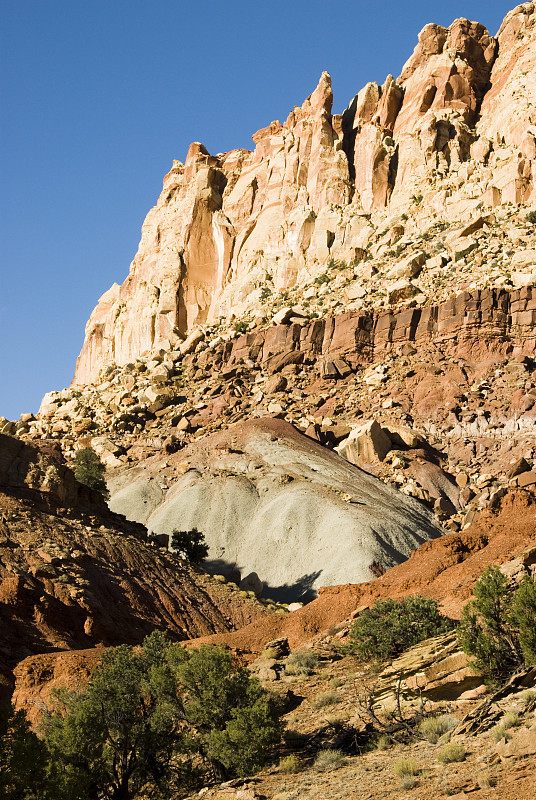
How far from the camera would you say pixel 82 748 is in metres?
15.9

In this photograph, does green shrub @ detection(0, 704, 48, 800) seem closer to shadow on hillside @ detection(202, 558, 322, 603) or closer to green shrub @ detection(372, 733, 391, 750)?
green shrub @ detection(372, 733, 391, 750)

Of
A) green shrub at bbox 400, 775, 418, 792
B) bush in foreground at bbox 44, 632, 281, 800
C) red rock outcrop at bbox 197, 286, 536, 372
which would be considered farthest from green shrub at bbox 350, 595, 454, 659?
red rock outcrop at bbox 197, 286, 536, 372

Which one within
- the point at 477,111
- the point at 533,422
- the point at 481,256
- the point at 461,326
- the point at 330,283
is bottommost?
the point at 533,422

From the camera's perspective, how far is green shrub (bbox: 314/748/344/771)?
1544 cm

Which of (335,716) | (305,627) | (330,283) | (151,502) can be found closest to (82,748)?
(335,716)

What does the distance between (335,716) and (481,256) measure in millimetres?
61930

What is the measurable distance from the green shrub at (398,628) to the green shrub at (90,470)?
3309 centimetres

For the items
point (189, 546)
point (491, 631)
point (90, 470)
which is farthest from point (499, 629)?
point (90, 470)

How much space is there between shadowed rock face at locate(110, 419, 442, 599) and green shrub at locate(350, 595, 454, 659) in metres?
19.7

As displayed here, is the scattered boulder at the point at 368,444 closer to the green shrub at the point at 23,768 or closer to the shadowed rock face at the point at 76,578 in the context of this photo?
the shadowed rock face at the point at 76,578

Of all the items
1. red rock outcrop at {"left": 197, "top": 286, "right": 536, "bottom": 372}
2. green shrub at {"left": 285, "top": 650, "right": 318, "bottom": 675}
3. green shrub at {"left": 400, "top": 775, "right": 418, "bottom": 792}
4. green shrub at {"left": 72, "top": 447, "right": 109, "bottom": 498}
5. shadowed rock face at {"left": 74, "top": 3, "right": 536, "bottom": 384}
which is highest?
shadowed rock face at {"left": 74, "top": 3, "right": 536, "bottom": 384}

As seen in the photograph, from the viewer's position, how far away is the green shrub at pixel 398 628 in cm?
2150

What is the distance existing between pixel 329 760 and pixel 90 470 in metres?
45.4

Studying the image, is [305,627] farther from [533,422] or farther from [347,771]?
[533,422]
